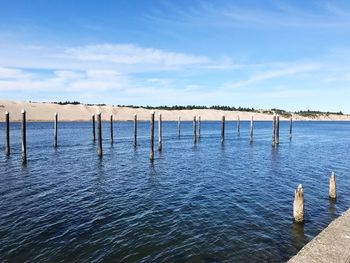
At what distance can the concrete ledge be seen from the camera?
346 inches

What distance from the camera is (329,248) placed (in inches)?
373

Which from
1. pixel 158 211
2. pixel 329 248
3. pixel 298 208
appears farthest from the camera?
pixel 158 211

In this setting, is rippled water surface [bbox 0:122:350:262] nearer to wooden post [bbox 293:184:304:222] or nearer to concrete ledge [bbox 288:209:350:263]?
wooden post [bbox 293:184:304:222]

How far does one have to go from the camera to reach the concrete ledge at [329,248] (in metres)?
8.78

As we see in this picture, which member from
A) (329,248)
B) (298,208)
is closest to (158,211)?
(298,208)

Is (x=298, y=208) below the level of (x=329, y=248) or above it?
below

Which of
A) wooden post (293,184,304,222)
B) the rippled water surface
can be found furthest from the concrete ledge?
wooden post (293,184,304,222)

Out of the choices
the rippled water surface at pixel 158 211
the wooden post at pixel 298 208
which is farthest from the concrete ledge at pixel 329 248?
the wooden post at pixel 298 208

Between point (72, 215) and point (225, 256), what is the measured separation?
7.52 metres

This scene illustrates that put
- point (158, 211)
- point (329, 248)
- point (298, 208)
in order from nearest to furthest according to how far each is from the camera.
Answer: point (329, 248), point (298, 208), point (158, 211)

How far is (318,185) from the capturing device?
22.1m

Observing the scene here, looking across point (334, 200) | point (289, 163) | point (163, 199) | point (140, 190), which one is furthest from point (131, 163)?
point (334, 200)

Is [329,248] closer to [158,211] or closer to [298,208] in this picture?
[298,208]

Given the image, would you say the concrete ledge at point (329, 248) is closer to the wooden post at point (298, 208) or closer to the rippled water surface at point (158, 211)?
the rippled water surface at point (158, 211)
